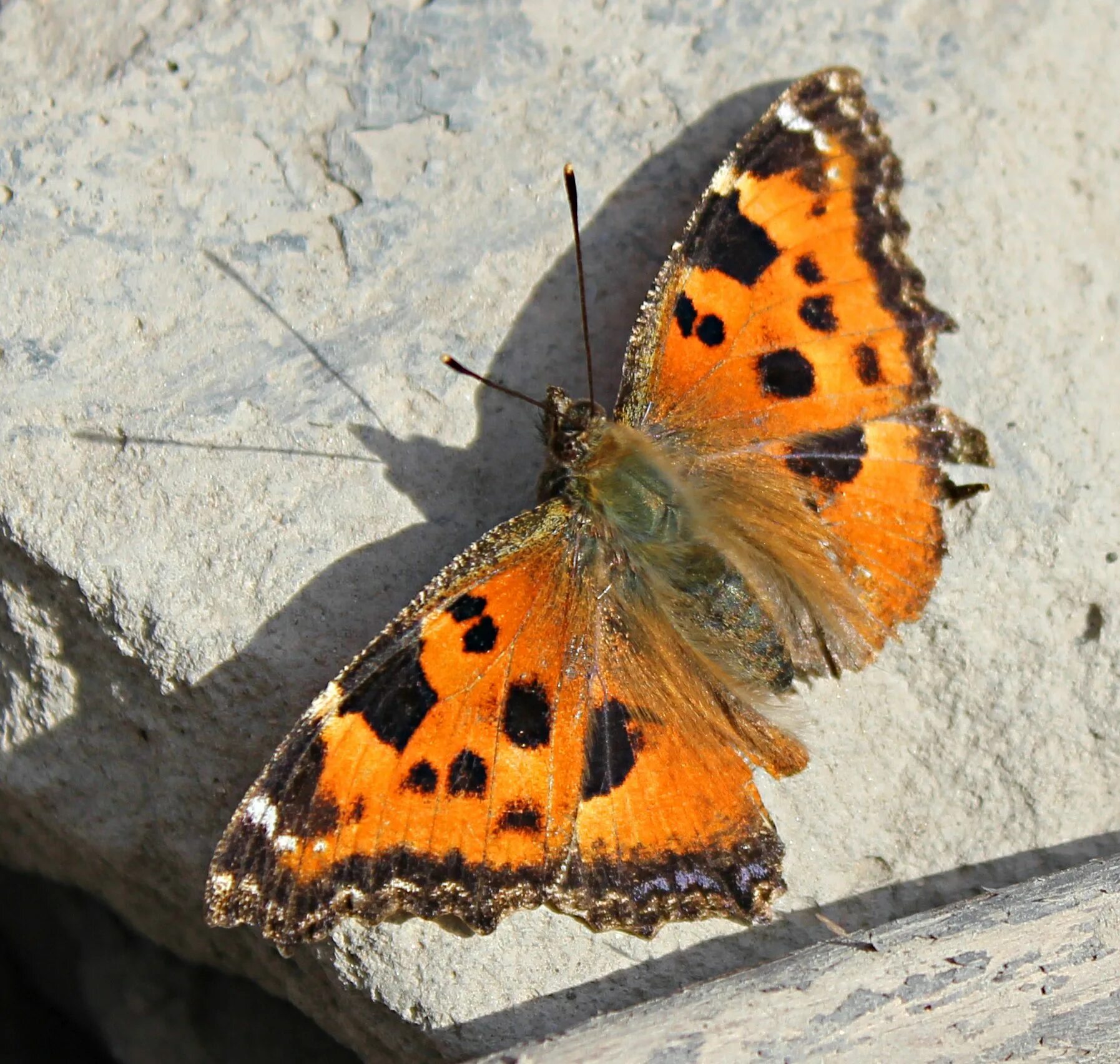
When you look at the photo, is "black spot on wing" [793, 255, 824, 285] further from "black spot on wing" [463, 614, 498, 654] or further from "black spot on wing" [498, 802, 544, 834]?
"black spot on wing" [498, 802, 544, 834]

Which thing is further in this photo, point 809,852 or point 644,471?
point 809,852

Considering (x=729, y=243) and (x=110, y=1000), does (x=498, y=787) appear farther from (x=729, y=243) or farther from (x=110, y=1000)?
(x=110, y=1000)

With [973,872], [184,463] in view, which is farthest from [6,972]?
[973,872]

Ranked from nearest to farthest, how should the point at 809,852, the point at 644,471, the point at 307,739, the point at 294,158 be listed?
the point at 307,739 < the point at 644,471 < the point at 809,852 < the point at 294,158

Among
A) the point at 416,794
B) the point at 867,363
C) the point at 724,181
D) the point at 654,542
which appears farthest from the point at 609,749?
the point at 724,181

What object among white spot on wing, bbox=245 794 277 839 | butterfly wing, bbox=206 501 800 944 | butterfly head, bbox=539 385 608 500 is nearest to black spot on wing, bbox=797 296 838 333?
butterfly head, bbox=539 385 608 500

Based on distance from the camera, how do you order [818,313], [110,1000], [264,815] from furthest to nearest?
[110,1000], [818,313], [264,815]

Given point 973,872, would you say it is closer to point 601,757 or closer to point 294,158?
point 601,757
